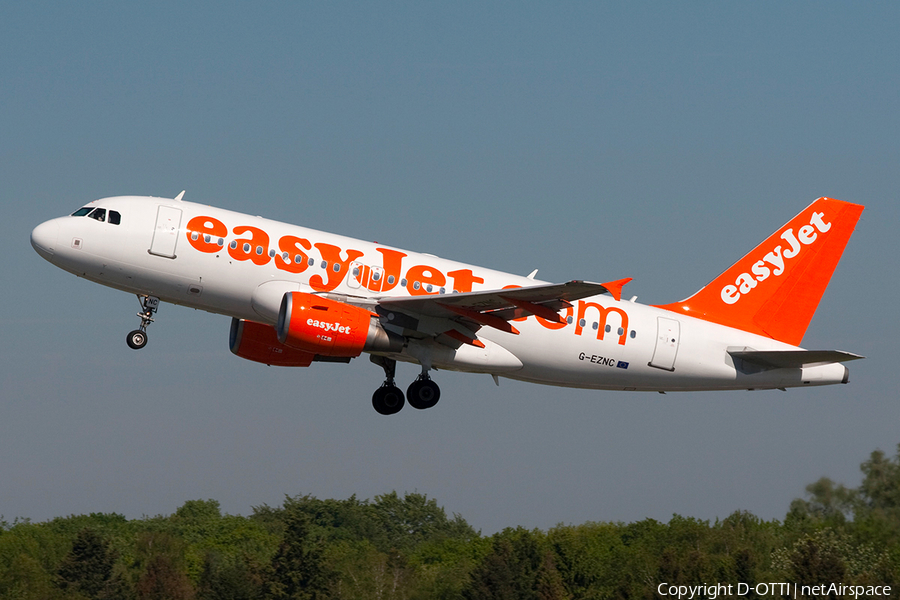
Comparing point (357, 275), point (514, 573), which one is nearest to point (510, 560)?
point (514, 573)

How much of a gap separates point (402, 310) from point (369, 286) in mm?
1263

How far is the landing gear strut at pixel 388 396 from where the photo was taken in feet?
110

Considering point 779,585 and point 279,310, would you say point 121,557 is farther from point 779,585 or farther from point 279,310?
point 279,310

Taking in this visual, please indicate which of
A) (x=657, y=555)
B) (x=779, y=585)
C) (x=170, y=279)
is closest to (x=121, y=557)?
(x=657, y=555)

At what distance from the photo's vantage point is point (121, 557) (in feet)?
322

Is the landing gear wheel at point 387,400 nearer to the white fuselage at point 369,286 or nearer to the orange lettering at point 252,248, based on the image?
the white fuselage at point 369,286

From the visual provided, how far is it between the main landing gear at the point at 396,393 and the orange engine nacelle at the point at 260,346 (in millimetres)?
2341

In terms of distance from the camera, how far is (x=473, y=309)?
99.0 ft

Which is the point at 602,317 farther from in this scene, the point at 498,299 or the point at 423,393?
the point at 423,393

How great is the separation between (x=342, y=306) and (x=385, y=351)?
2019 mm

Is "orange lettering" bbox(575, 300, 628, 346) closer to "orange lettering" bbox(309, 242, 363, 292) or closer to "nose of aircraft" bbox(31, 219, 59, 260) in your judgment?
"orange lettering" bbox(309, 242, 363, 292)

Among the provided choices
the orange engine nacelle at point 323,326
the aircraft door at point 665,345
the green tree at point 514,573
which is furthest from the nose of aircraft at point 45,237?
the green tree at point 514,573

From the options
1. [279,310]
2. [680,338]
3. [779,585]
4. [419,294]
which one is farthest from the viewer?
[779,585]

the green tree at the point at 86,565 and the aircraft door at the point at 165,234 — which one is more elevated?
the aircraft door at the point at 165,234
